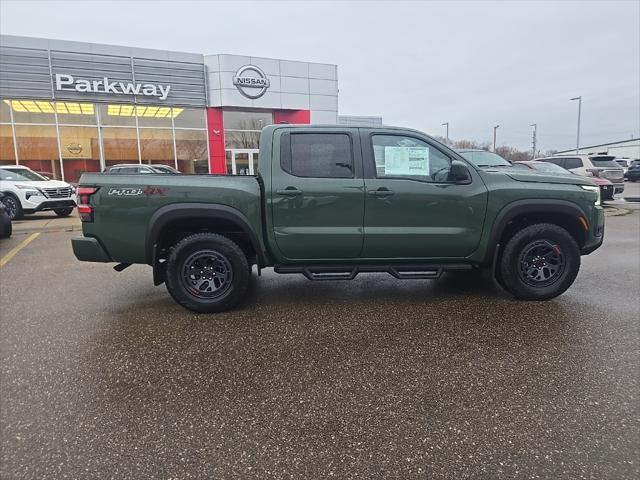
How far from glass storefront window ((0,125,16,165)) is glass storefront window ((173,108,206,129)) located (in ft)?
25.0

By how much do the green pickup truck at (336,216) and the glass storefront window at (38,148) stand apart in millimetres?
20420

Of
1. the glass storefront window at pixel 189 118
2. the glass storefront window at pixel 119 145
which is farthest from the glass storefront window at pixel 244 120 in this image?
the glass storefront window at pixel 119 145

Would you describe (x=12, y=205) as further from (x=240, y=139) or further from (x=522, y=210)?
(x=240, y=139)

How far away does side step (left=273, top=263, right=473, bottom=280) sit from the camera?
438 centimetres

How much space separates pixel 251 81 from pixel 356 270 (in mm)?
21144

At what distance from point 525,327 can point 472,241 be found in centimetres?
98

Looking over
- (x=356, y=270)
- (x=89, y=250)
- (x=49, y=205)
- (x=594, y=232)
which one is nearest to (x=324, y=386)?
(x=356, y=270)

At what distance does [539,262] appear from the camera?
4586 millimetres

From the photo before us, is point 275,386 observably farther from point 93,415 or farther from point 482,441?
point 482,441

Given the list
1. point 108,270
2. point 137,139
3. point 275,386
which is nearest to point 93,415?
point 275,386

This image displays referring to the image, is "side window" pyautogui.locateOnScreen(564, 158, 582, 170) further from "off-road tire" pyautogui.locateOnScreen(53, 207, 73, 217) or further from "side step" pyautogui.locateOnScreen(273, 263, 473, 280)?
"off-road tire" pyautogui.locateOnScreen(53, 207, 73, 217)

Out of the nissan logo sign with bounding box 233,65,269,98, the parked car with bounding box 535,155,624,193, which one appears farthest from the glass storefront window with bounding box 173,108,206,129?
the parked car with bounding box 535,155,624,193

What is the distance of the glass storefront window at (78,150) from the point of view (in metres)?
Answer: 21.2

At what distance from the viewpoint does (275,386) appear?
115 inches
